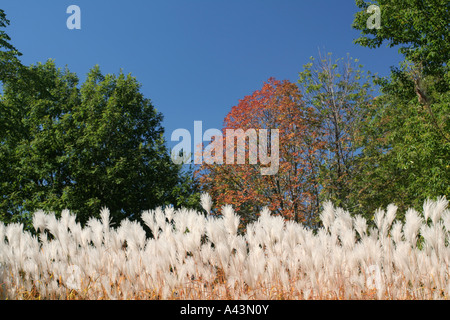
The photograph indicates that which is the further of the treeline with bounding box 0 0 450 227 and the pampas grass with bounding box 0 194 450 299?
the treeline with bounding box 0 0 450 227

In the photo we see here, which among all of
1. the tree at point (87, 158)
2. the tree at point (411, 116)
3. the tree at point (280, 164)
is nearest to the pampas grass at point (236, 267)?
the tree at point (411, 116)

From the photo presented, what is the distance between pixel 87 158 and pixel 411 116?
16281 millimetres

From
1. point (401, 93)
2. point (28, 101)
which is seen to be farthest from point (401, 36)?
point (28, 101)

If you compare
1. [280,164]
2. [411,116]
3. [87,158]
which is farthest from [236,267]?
[87,158]

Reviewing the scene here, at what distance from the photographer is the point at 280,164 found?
16.1 metres

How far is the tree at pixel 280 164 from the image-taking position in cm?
1596

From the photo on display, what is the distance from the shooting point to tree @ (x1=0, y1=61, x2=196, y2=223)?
19.1 m

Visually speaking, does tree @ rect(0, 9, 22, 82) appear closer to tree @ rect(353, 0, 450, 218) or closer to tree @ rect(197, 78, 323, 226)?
tree @ rect(197, 78, 323, 226)

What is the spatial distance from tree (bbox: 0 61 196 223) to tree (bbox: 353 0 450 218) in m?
10.9

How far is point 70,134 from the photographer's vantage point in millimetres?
19953

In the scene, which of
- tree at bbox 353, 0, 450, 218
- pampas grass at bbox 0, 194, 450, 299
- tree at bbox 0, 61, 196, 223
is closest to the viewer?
pampas grass at bbox 0, 194, 450, 299

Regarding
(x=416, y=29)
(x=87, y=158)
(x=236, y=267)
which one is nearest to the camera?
(x=236, y=267)

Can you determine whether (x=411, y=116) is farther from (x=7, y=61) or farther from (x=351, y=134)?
(x=7, y=61)

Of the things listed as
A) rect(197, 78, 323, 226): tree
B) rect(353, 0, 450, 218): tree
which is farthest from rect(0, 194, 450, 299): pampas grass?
rect(197, 78, 323, 226): tree
